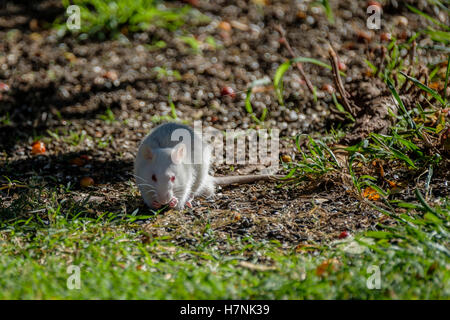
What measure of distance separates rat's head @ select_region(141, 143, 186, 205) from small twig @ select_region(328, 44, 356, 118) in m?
1.56

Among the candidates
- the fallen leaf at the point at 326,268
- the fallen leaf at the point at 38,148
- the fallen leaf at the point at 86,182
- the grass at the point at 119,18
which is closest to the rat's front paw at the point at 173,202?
the fallen leaf at the point at 86,182

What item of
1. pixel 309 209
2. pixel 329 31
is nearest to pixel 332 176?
pixel 309 209

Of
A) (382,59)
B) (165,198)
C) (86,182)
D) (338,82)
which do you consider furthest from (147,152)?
(382,59)

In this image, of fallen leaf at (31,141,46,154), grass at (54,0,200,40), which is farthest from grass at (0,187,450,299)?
grass at (54,0,200,40)

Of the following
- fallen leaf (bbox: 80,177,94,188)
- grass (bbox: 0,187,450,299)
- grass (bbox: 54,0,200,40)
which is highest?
grass (bbox: 54,0,200,40)

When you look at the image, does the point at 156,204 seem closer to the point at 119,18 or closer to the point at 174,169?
the point at 174,169

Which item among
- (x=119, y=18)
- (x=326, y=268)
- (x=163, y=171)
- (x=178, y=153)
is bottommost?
(x=326, y=268)

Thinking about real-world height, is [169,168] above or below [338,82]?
below

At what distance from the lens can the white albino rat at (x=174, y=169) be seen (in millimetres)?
4125

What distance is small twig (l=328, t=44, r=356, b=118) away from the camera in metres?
4.90

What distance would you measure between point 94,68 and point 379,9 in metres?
3.42

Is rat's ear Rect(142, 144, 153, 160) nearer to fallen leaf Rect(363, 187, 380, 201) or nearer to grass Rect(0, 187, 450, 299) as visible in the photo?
grass Rect(0, 187, 450, 299)

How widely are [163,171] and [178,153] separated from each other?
0.18 meters

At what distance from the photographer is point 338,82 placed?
5.03 metres
